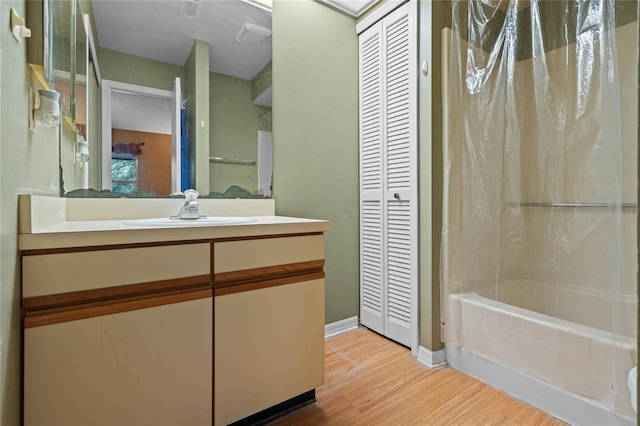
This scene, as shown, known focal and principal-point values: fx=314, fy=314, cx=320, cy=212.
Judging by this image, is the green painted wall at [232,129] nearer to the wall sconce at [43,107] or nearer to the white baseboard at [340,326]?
the wall sconce at [43,107]

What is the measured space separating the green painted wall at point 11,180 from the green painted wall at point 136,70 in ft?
1.80

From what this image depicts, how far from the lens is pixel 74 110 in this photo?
4.26ft

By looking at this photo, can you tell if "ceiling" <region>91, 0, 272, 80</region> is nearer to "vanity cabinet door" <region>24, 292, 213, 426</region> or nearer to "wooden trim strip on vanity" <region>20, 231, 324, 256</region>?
"wooden trim strip on vanity" <region>20, 231, 324, 256</region>

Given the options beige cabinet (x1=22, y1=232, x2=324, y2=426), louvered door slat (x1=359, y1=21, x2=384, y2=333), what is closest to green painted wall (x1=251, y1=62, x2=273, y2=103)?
louvered door slat (x1=359, y1=21, x2=384, y2=333)

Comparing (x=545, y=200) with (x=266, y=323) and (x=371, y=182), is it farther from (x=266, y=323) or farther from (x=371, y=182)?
(x=266, y=323)

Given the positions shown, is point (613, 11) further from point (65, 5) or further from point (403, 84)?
point (65, 5)

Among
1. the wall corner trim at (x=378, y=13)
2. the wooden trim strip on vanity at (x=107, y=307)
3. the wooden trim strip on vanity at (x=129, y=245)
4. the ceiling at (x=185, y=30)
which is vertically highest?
the wall corner trim at (x=378, y=13)

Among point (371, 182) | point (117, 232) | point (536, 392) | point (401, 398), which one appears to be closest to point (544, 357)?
point (536, 392)

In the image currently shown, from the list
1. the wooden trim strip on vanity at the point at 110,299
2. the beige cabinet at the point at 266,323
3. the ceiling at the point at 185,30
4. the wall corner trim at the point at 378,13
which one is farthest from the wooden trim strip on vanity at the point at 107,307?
the wall corner trim at the point at 378,13

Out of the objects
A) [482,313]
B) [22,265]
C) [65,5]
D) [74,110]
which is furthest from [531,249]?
[65,5]

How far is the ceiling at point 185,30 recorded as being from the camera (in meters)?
1.46

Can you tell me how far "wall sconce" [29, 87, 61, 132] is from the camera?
911 mm

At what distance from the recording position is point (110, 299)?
3.15 feet

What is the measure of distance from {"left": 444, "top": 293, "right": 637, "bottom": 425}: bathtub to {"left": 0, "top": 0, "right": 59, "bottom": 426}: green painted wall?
5.80ft
